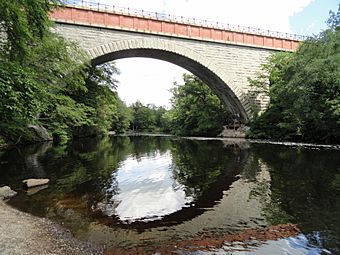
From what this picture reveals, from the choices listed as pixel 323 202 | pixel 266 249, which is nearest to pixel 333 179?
pixel 323 202

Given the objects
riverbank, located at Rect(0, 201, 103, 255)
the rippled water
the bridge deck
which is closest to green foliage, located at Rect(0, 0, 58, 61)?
the rippled water

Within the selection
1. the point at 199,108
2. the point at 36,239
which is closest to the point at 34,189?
the point at 36,239

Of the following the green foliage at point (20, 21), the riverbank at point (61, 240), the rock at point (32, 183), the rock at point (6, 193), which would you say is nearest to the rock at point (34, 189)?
the rock at point (32, 183)

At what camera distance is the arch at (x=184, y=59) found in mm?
25547

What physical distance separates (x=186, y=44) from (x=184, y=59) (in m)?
1.60

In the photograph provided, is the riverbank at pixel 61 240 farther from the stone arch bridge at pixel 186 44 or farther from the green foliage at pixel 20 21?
the stone arch bridge at pixel 186 44

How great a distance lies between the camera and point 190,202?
762cm

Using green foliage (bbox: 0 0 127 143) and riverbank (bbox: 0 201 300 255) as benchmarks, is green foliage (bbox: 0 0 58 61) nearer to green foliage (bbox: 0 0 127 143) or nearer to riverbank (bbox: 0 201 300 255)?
green foliage (bbox: 0 0 127 143)

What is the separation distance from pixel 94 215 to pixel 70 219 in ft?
1.76

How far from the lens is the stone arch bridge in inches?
956

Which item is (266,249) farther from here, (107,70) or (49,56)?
(107,70)

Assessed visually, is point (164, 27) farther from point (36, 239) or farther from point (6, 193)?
point (36, 239)

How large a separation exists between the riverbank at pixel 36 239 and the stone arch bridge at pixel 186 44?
19377mm

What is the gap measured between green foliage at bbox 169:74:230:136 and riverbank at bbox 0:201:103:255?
110ft
